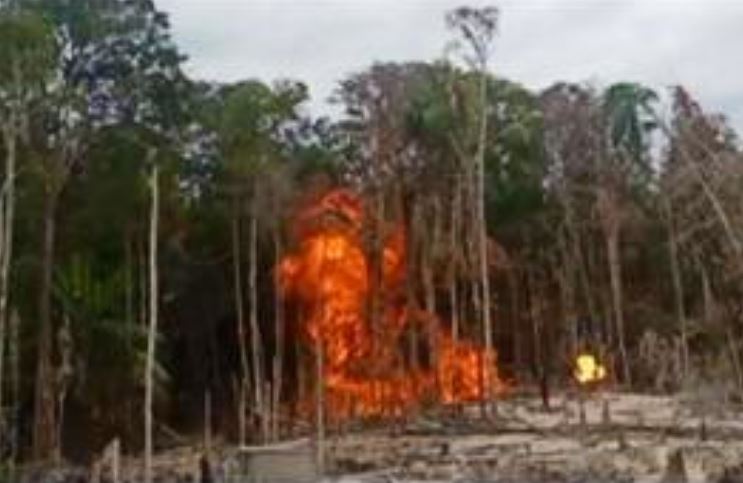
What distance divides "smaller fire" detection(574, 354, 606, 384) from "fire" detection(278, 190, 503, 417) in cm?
217

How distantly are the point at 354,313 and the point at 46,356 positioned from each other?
9374 millimetres

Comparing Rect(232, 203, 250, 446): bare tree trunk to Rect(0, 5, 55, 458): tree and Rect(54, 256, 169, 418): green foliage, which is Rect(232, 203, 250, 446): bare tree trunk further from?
Rect(0, 5, 55, 458): tree

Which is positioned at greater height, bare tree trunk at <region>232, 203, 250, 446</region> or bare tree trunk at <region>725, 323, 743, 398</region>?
bare tree trunk at <region>232, 203, 250, 446</region>

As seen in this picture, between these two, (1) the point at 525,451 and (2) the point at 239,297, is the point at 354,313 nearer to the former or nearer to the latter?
(2) the point at 239,297

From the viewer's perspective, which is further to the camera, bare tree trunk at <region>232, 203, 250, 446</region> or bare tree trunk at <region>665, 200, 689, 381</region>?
bare tree trunk at <region>665, 200, 689, 381</region>

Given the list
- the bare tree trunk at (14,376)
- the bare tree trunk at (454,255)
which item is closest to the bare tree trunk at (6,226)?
the bare tree trunk at (14,376)

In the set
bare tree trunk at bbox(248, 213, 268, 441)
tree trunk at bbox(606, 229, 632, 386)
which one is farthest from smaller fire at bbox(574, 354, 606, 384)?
bare tree trunk at bbox(248, 213, 268, 441)

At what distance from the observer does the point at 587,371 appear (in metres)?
37.3

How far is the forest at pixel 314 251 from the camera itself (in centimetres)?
3528

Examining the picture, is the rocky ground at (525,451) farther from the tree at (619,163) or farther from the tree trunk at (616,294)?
the tree at (619,163)

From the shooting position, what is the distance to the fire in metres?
39.0

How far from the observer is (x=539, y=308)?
43969 millimetres

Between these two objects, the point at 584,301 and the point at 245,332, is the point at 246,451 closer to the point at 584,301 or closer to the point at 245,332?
the point at 245,332

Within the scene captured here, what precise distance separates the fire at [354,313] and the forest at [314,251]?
76mm
